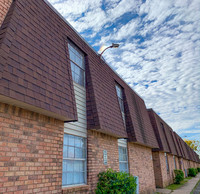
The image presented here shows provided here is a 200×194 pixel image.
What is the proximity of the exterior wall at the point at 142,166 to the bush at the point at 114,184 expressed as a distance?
3505 mm

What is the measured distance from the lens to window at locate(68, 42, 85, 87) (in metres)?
6.88

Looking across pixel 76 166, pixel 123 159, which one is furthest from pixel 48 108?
pixel 123 159

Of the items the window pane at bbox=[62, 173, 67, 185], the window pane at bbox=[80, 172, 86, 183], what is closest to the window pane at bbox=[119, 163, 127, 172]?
the window pane at bbox=[80, 172, 86, 183]

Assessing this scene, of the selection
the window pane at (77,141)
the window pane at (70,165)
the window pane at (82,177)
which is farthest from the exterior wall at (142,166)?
the window pane at (70,165)

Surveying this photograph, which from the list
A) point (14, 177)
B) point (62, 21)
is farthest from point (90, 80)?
point (14, 177)

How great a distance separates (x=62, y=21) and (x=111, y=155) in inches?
221

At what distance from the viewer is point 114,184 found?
5965mm

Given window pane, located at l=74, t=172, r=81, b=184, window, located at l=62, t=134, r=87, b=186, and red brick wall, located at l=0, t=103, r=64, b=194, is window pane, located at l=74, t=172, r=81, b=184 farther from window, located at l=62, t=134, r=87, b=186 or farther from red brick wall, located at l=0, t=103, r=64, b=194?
A: red brick wall, located at l=0, t=103, r=64, b=194

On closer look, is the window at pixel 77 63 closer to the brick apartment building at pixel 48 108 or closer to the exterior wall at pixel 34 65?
the brick apartment building at pixel 48 108

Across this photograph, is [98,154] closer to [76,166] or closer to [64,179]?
[76,166]

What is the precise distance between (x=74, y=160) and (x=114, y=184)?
154 cm

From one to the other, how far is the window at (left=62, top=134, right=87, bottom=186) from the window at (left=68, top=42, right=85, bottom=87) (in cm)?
223

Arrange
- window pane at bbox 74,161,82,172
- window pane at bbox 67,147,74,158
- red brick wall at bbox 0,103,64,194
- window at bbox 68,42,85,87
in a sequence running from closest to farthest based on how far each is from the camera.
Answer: red brick wall at bbox 0,103,64,194, window pane at bbox 67,147,74,158, window pane at bbox 74,161,82,172, window at bbox 68,42,85,87

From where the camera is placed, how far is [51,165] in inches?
181
